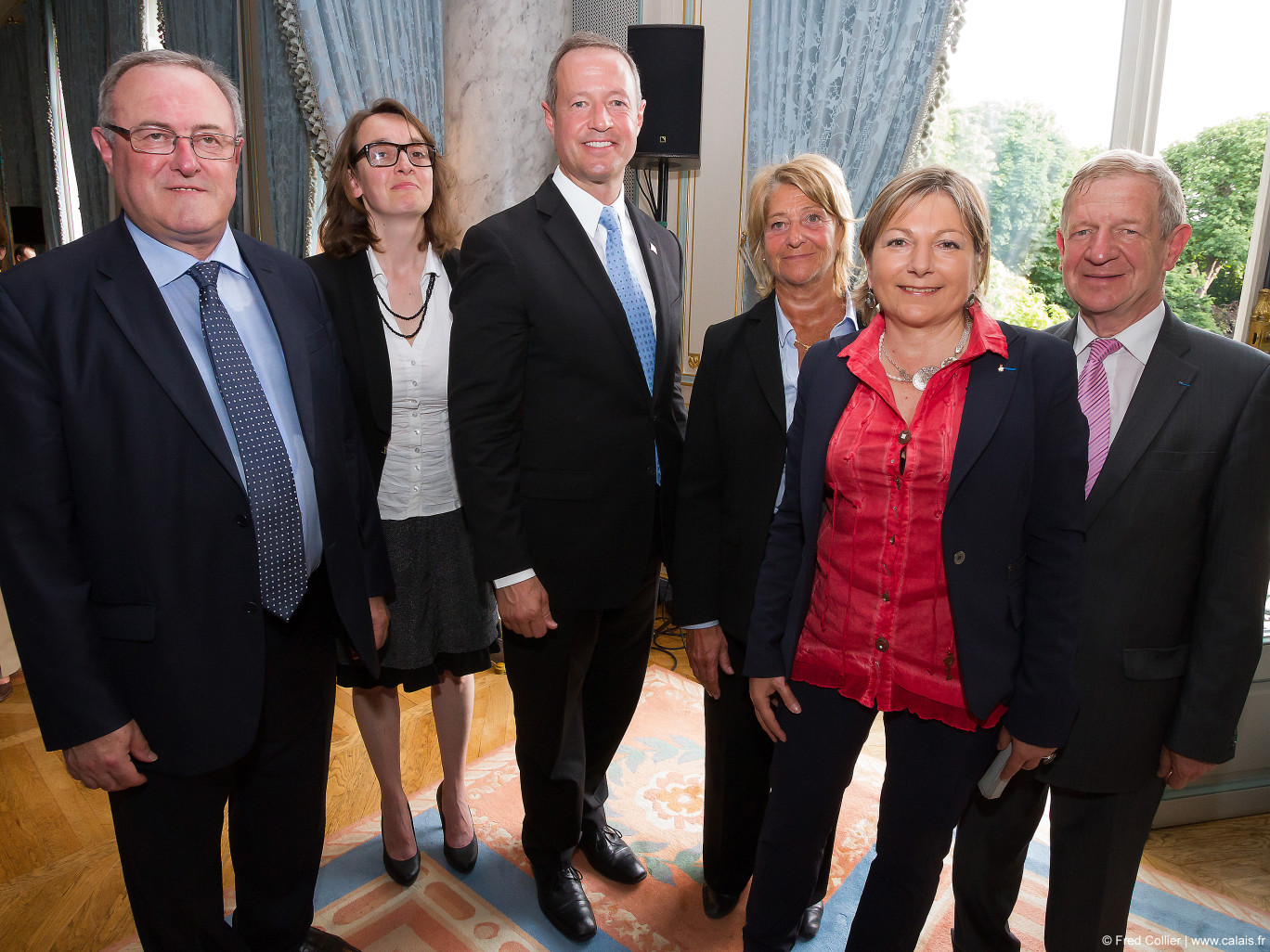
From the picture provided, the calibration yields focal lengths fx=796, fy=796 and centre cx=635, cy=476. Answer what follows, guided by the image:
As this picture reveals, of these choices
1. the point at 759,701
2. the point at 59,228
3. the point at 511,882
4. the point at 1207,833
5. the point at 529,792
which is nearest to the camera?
the point at 759,701

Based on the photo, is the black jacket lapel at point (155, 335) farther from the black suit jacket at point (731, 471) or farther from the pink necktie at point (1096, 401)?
the pink necktie at point (1096, 401)

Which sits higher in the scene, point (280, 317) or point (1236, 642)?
point (280, 317)

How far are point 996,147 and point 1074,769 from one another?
8.54ft

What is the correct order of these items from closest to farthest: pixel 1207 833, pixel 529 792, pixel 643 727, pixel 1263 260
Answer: pixel 529 792
pixel 1207 833
pixel 1263 260
pixel 643 727

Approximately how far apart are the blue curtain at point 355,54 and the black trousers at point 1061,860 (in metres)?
3.33

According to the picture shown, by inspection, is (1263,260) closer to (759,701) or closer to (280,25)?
(759,701)

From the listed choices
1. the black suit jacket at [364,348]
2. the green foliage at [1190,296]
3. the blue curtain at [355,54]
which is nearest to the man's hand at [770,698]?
the black suit jacket at [364,348]

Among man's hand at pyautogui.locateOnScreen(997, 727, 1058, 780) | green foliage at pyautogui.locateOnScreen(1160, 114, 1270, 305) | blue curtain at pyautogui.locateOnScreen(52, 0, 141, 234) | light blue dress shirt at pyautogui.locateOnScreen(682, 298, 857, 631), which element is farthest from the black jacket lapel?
blue curtain at pyautogui.locateOnScreen(52, 0, 141, 234)

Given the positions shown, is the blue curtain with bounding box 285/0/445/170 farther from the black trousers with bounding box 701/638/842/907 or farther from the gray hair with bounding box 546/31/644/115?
the black trousers with bounding box 701/638/842/907

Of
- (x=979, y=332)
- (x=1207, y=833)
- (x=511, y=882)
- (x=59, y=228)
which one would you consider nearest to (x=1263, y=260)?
(x=1207, y=833)

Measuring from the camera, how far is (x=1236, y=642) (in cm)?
138

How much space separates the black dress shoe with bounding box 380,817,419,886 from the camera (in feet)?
7.09

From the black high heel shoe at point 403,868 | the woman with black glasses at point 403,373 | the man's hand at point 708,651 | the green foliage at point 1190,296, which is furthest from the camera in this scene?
the green foliage at point 1190,296

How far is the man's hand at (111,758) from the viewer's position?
50.9 inches
